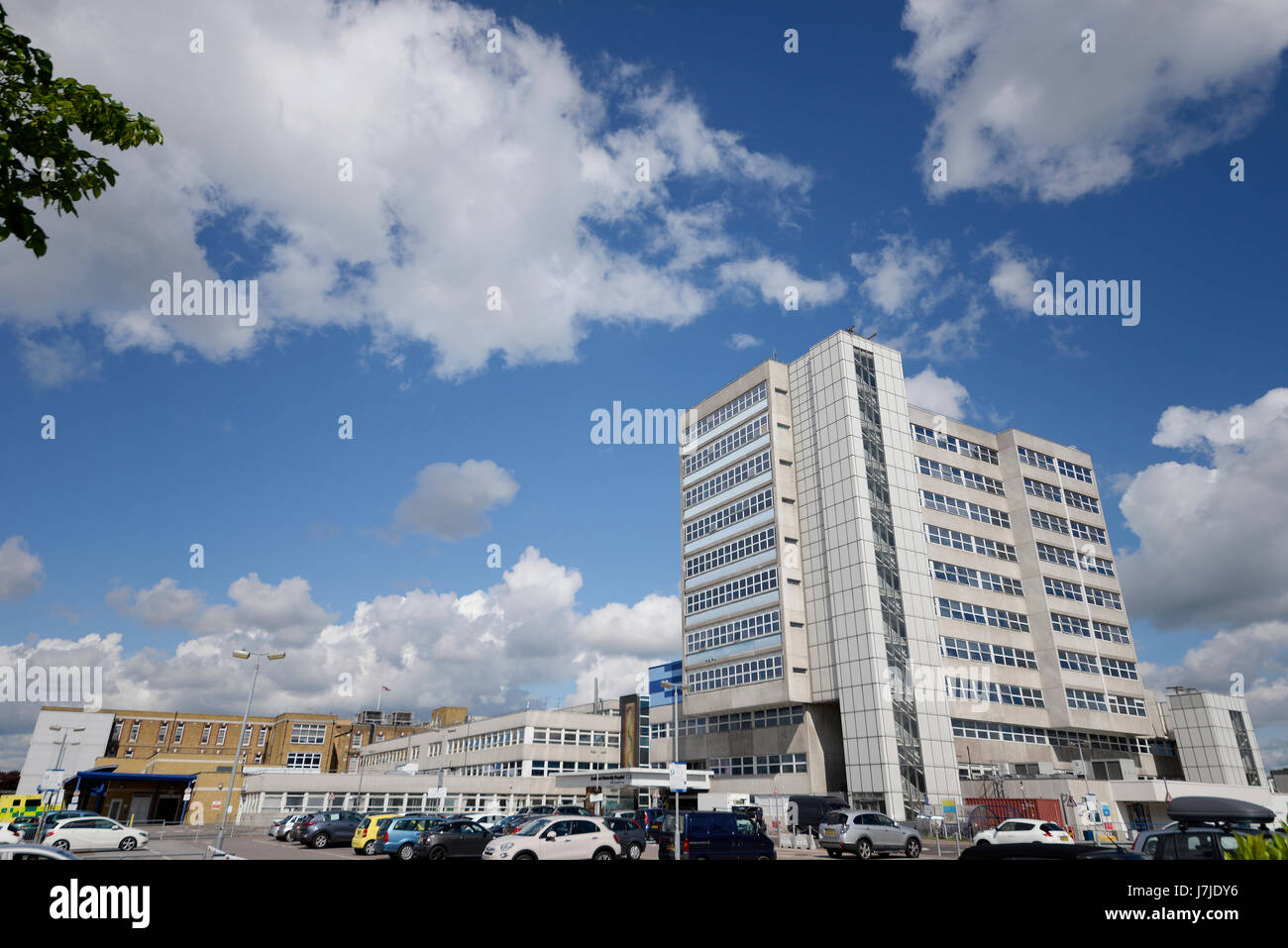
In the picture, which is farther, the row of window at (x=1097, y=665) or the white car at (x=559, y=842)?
the row of window at (x=1097, y=665)

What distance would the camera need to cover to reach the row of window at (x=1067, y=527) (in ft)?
225

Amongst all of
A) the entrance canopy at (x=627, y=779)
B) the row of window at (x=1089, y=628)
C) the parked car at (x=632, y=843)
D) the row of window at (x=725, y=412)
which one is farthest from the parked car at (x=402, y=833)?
the row of window at (x=1089, y=628)

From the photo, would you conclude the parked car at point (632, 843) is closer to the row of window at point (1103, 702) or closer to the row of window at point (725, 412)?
the row of window at point (725, 412)

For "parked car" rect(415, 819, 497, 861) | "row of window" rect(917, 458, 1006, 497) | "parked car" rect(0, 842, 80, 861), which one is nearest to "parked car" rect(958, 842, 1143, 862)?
"parked car" rect(0, 842, 80, 861)

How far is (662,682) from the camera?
8212cm

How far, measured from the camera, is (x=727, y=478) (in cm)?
6912

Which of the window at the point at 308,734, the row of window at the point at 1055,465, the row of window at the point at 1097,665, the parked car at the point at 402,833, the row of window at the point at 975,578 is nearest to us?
the parked car at the point at 402,833

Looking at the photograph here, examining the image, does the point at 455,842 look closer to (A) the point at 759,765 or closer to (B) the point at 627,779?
(B) the point at 627,779

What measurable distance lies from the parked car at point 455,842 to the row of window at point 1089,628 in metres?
55.5

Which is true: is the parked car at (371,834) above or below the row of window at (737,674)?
below

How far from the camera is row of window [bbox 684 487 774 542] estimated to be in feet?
209
